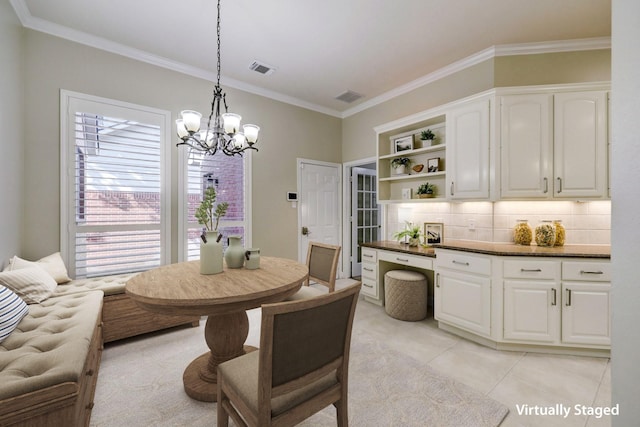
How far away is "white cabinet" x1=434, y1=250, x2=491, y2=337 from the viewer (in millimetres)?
2514

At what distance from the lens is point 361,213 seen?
17.2 feet

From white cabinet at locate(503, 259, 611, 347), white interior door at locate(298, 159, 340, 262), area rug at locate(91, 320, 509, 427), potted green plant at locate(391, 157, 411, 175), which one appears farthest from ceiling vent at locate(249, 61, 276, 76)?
white cabinet at locate(503, 259, 611, 347)

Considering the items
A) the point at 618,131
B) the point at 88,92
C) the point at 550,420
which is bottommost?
the point at 550,420

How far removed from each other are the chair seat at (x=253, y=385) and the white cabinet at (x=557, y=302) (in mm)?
2015

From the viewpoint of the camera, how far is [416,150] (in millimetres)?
3436

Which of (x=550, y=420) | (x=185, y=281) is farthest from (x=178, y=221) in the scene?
(x=550, y=420)

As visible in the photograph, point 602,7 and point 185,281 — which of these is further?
point 602,7

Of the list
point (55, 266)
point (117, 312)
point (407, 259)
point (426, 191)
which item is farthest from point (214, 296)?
point (426, 191)

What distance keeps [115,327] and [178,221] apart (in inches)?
50.2

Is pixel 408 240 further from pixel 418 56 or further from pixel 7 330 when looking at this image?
pixel 7 330

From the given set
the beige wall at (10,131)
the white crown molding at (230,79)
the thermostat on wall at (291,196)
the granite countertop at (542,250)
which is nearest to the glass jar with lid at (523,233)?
the granite countertop at (542,250)

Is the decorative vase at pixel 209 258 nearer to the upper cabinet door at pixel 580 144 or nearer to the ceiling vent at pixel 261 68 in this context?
the ceiling vent at pixel 261 68

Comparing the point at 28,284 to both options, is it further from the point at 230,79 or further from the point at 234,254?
the point at 230,79

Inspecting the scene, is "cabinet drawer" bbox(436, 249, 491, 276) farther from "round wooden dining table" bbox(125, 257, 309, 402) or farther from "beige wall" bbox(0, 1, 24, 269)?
"beige wall" bbox(0, 1, 24, 269)
